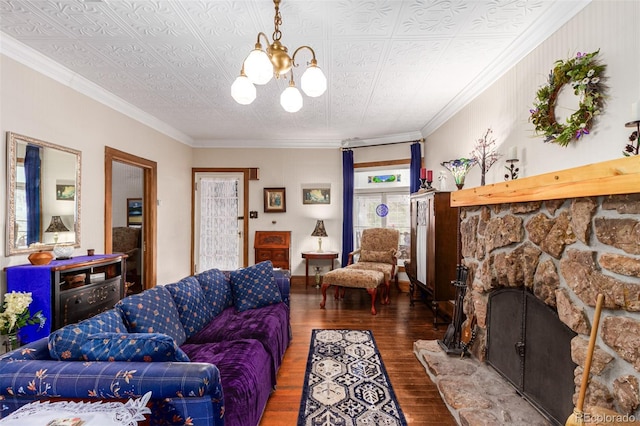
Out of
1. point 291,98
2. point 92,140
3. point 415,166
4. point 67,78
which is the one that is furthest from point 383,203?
point 67,78

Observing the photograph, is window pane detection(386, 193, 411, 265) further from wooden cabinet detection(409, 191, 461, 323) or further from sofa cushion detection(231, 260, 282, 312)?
sofa cushion detection(231, 260, 282, 312)

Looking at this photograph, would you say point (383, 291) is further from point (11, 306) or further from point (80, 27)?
point (80, 27)

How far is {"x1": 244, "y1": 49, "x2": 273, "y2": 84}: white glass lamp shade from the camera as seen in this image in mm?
1577

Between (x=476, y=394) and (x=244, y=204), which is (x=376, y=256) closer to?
(x=244, y=204)

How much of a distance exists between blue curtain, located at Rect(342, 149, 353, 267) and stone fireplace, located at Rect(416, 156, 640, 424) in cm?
327

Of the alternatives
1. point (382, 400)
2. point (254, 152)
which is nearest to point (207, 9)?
point (382, 400)

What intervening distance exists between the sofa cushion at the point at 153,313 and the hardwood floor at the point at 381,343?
852 millimetres

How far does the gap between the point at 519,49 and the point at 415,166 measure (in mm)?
2610

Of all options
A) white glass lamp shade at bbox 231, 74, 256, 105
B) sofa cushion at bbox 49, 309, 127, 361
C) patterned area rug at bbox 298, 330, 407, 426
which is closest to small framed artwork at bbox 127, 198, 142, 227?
patterned area rug at bbox 298, 330, 407, 426

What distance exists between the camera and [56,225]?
2873 mm

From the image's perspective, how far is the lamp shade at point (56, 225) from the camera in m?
2.82

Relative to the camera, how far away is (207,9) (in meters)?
2.07

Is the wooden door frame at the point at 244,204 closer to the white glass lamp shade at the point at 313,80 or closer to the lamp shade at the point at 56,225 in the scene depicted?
the lamp shade at the point at 56,225

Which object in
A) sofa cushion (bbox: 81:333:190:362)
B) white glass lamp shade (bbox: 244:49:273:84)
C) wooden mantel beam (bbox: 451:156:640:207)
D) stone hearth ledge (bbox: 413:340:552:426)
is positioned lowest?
stone hearth ledge (bbox: 413:340:552:426)
